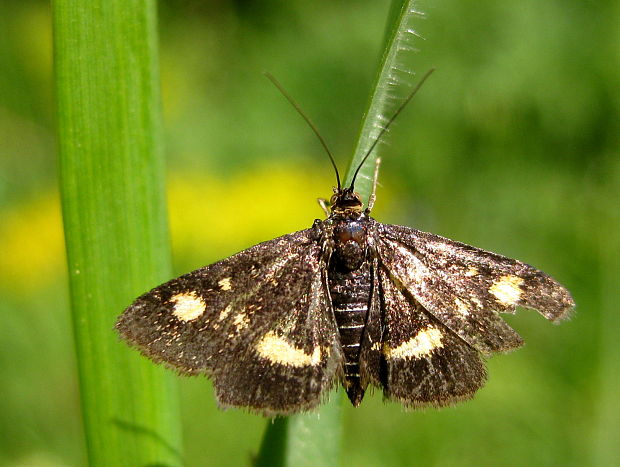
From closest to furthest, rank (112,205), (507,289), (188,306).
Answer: (112,205), (188,306), (507,289)

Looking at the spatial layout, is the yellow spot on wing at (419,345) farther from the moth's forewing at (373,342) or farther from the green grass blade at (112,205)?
the green grass blade at (112,205)

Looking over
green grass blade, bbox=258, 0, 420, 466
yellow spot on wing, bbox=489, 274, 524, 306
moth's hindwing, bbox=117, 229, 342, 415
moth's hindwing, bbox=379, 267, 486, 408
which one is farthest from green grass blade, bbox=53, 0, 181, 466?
yellow spot on wing, bbox=489, 274, 524, 306

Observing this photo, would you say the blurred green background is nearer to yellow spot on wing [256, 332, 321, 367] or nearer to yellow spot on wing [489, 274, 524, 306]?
yellow spot on wing [489, 274, 524, 306]

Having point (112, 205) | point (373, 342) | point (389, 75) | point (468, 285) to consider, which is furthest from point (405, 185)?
point (112, 205)

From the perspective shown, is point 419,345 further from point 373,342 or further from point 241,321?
point 241,321

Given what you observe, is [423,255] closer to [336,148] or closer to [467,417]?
[467,417]

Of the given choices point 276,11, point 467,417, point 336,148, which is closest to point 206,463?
point 467,417

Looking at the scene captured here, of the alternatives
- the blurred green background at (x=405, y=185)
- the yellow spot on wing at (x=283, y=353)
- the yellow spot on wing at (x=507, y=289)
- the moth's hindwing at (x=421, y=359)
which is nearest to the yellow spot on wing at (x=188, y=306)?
the yellow spot on wing at (x=283, y=353)
